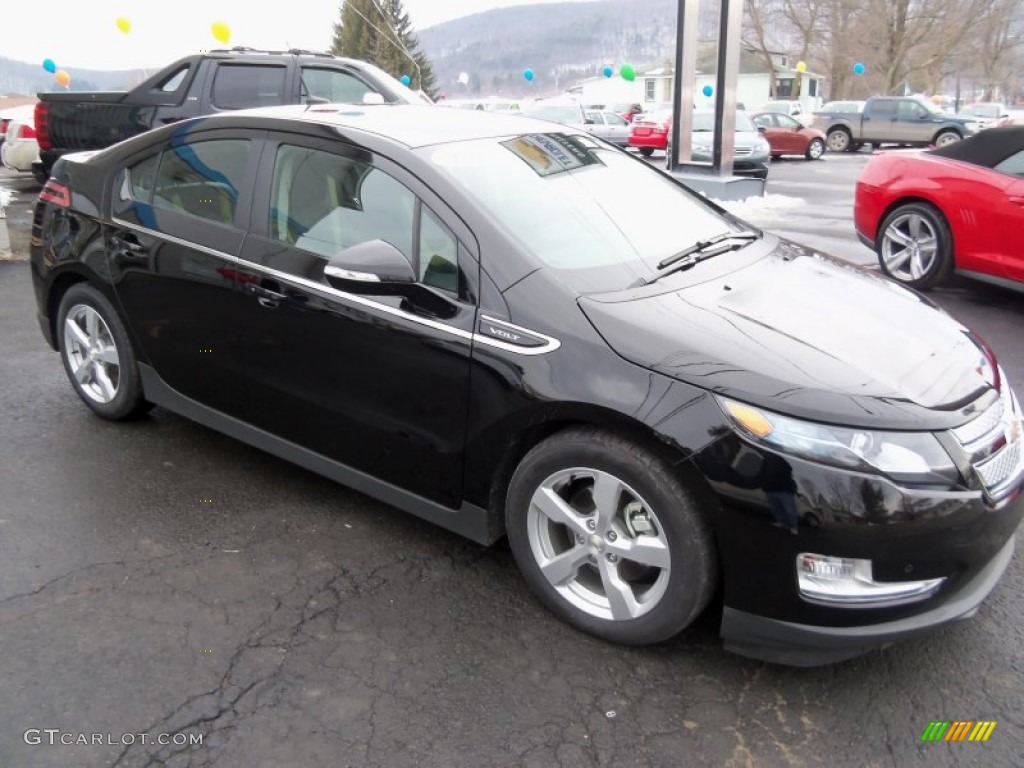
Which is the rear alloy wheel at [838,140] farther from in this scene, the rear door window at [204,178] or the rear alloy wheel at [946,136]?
the rear door window at [204,178]

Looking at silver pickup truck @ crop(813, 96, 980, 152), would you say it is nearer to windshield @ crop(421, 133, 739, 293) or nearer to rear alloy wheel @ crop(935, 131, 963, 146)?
rear alloy wheel @ crop(935, 131, 963, 146)

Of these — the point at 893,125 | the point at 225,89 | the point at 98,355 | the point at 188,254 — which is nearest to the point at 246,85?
the point at 225,89

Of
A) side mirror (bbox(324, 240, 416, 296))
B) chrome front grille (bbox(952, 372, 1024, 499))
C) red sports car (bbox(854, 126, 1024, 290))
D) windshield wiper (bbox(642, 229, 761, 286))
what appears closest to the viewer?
chrome front grille (bbox(952, 372, 1024, 499))

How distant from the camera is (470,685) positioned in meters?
2.65

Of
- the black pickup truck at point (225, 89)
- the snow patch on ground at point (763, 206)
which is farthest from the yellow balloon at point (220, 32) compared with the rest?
the snow patch on ground at point (763, 206)

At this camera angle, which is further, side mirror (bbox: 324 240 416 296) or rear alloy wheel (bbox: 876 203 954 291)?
rear alloy wheel (bbox: 876 203 954 291)

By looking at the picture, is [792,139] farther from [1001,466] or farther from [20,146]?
[1001,466]

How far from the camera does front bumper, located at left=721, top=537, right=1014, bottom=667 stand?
8.09 feet

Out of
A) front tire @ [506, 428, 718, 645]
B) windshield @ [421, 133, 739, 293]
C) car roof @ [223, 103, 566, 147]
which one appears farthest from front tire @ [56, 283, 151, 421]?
front tire @ [506, 428, 718, 645]

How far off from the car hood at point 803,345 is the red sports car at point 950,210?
3922 mm

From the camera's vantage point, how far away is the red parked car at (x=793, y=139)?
2586 centimetres

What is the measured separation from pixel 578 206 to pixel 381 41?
4164 cm

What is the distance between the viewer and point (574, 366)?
273cm

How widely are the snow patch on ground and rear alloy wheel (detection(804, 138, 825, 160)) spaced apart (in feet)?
41.3
